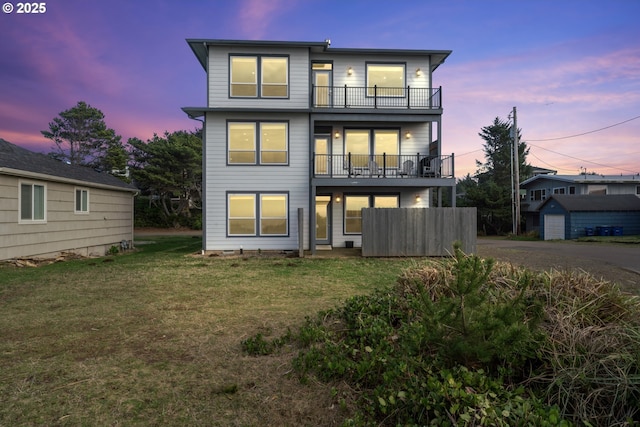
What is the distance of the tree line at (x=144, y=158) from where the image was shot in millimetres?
33750

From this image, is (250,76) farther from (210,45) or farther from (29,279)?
(29,279)

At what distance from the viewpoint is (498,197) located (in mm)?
31344

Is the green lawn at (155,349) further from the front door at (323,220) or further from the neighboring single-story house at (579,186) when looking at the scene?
the neighboring single-story house at (579,186)

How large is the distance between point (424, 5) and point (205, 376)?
15438mm

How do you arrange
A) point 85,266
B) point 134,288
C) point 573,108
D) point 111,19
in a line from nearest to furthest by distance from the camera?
point 134,288
point 85,266
point 111,19
point 573,108

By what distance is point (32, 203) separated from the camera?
35.3ft

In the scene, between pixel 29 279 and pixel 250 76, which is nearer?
pixel 29 279

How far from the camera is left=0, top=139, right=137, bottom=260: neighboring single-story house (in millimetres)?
9961

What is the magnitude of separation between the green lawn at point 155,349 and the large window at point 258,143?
6380 mm

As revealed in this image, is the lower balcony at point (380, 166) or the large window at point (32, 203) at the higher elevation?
the lower balcony at point (380, 166)

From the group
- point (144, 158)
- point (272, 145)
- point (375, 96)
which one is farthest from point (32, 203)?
point (144, 158)

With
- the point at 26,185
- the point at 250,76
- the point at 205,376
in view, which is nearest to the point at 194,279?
the point at 205,376

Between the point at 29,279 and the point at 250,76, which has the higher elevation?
the point at 250,76

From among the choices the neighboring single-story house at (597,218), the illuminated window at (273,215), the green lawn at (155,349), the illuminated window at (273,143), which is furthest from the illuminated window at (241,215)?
the neighboring single-story house at (597,218)
